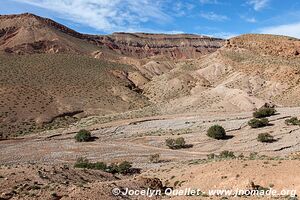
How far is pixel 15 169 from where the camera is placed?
25.7 m

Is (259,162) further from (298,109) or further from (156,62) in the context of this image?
(156,62)

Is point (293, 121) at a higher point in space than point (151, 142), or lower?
higher

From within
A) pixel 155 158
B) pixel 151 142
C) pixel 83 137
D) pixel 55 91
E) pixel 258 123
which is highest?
pixel 55 91

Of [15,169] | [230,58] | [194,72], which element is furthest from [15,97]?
[15,169]

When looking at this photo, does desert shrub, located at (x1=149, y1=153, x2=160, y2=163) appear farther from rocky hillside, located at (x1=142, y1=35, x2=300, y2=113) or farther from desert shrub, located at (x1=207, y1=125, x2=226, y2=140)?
rocky hillside, located at (x1=142, y1=35, x2=300, y2=113)

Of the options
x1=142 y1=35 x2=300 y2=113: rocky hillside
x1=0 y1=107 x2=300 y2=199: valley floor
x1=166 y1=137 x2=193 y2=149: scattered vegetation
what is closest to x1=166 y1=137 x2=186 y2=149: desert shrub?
x1=166 y1=137 x2=193 y2=149: scattered vegetation

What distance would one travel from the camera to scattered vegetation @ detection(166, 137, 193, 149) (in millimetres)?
47094

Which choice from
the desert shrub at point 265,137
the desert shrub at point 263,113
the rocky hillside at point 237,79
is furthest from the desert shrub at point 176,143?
the rocky hillside at point 237,79

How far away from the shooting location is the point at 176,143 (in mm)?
47219

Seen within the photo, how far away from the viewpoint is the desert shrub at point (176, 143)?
47.1m

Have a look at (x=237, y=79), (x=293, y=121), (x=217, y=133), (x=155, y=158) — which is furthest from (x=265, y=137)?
(x=237, y=79)

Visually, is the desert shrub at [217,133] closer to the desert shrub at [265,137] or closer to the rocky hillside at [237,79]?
the desert shrub at [265,137]

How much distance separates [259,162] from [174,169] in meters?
6.32

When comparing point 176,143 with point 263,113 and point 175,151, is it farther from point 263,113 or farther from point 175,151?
point 263,113
